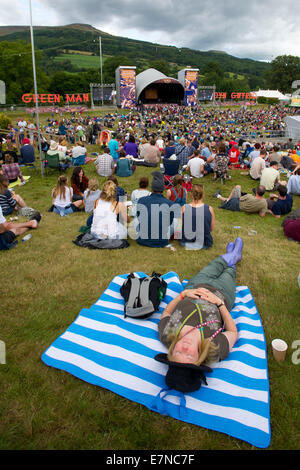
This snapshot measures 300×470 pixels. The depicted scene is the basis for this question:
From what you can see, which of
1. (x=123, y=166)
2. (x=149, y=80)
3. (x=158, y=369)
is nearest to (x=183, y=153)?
(x=123, y=166)

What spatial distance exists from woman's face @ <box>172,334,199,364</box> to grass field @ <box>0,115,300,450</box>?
43cm

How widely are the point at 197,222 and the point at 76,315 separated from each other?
237 centimetres

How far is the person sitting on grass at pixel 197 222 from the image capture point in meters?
4.41

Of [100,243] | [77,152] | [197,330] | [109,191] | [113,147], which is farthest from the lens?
[113,147]

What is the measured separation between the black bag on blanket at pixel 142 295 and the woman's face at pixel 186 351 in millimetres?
818

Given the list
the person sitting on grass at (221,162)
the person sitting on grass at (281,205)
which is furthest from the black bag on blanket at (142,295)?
the person sitting on grass at (221,162)

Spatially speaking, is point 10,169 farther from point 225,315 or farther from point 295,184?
point 295,184

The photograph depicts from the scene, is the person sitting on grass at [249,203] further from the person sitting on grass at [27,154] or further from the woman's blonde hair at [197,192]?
the person sitting on grass at [27,154]

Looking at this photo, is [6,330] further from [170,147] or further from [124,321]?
[170,147]

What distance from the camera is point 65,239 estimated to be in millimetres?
4949

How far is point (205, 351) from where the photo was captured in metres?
2.11

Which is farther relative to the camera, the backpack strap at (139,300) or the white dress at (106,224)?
the white dress at (106,224)

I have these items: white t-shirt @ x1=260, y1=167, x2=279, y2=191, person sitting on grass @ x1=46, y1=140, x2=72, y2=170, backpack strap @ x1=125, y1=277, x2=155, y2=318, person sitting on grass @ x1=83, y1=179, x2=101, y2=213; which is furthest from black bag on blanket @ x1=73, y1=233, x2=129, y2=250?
person sitting on grass @ x1=46, y1=140, x2=72, y2=170

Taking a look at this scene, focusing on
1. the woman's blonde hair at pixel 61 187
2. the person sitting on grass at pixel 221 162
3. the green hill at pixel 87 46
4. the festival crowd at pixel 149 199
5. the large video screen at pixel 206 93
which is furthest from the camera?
the green hill at pixel 87 46
